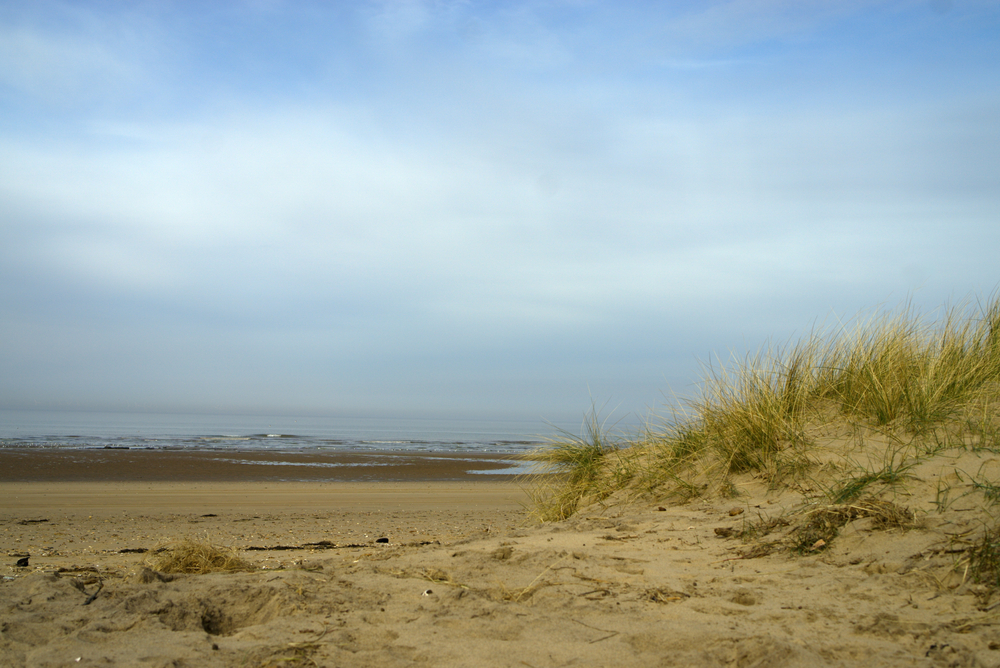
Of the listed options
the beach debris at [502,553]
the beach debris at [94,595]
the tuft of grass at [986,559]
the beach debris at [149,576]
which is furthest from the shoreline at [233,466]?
the tuft of grass at [986,559]

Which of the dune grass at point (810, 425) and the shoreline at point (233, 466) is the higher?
the dune grass at point (810, 425)

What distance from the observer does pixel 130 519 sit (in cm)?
913

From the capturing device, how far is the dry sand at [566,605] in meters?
2.57

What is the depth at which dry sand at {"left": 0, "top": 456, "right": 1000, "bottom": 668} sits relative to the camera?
257 centimetres

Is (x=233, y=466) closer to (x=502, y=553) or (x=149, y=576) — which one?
(x=149, y=576)

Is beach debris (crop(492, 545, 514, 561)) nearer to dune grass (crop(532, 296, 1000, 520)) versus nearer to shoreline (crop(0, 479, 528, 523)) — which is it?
dune grass (crop(532, 296, 1000, 520))

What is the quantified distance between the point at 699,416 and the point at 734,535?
2367 millimetres

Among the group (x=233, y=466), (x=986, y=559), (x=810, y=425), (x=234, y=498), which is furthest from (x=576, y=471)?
(x=233, y=466)

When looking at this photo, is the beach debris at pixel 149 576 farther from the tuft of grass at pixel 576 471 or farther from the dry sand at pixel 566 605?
the tuft of grass at pixel 576 471

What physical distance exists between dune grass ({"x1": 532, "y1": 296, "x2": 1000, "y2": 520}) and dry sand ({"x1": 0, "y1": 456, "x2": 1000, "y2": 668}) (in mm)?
511

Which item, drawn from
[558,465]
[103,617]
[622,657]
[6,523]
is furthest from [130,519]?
[622,657]

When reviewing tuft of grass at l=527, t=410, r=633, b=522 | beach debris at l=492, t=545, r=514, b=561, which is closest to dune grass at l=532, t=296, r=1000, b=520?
tuft of grass at l=527, t=410, r=633, b=522

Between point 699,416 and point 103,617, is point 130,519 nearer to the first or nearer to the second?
point 103,617

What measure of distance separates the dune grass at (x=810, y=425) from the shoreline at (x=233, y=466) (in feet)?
37.6
